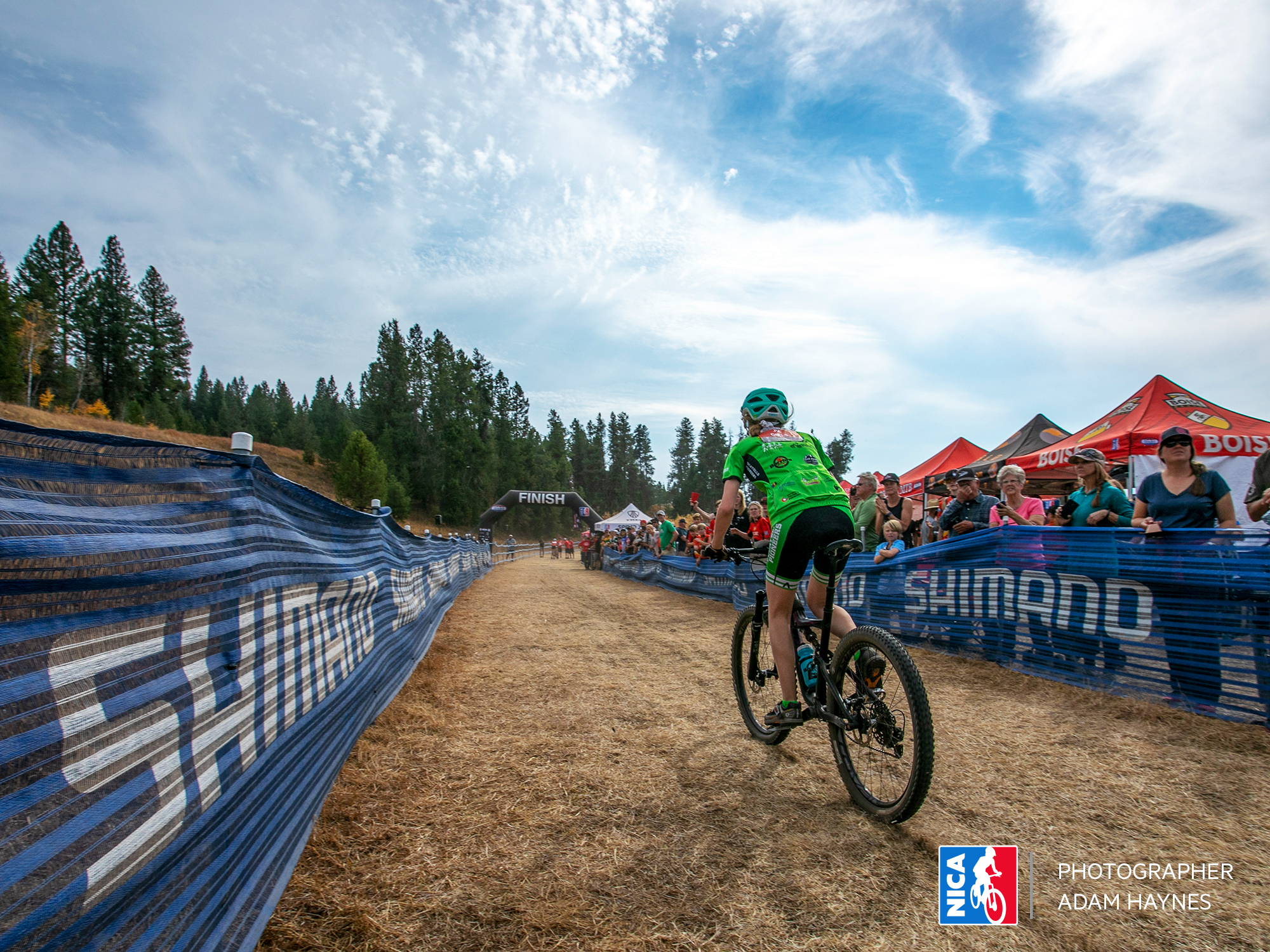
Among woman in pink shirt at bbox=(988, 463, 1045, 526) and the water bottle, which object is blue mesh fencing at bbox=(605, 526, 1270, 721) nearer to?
woman in pink shirt at bbox=(988, 463, 1045, 526)

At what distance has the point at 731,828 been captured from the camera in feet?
9.20

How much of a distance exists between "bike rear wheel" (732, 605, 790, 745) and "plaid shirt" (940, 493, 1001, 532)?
3531mm

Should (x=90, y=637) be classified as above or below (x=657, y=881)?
above

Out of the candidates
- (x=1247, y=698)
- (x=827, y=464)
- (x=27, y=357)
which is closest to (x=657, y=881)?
(x=827, y=464)

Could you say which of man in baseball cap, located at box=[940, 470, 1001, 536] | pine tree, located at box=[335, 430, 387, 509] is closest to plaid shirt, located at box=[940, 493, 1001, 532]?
man in baseball cap, located at box=[940, 470, 1001, 536]

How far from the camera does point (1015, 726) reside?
4164 mm

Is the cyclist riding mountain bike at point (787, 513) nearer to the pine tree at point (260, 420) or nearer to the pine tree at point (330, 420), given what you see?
the pine tree at point (330, 420)

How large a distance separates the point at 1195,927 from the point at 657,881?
1.89 m

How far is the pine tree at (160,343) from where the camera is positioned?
247 ft

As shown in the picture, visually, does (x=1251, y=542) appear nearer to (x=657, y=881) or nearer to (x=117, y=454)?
(x=657, y=881)

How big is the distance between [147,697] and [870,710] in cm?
286

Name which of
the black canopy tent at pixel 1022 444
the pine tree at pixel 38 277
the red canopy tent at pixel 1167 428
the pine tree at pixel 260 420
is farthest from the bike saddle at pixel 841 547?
the pine tree at pixel 260 420

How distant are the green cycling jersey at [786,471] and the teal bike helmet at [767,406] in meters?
0.09

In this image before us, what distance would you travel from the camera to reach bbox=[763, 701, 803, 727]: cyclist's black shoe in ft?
11.3
